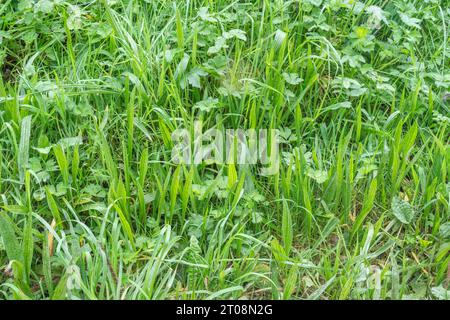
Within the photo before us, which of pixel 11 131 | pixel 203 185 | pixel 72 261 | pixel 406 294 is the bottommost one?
pixel 406 294

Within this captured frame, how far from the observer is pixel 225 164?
110 inches

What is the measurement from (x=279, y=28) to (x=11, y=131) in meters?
1.45

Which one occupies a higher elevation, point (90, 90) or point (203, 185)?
point (90, 90)

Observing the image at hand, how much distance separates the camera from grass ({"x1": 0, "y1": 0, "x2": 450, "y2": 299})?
2.46 metres

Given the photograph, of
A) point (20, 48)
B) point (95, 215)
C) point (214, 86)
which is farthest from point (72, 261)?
point (20, 48)

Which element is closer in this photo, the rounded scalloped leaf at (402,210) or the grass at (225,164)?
the grass at (225,164)

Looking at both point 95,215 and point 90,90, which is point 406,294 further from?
point 90,90

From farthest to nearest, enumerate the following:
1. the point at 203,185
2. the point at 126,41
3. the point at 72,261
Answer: the point at 126,41 < the point at 203,185 < the point at 72,261

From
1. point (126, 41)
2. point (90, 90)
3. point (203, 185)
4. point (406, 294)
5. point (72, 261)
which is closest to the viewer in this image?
point (72, 261)

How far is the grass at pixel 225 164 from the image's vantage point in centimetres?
246

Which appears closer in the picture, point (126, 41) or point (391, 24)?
point (126, 41)

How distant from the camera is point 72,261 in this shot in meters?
2.35

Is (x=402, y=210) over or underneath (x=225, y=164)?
underneath

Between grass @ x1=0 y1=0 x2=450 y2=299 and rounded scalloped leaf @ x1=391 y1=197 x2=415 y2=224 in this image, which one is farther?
rounded scalloped leaf @ x1=391 y1=197 x2=415 y2=224
